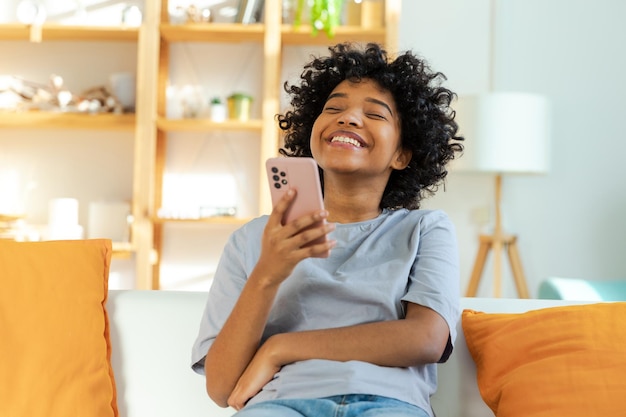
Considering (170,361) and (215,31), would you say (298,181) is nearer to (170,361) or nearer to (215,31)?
(170,361)

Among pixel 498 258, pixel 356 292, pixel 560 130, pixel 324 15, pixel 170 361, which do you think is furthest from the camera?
pixel 560 130

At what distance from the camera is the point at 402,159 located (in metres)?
1.78

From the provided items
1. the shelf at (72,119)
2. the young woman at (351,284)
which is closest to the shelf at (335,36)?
the shelf at (72,119)

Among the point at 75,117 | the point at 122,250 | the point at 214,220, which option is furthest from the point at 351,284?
the point at 75,117

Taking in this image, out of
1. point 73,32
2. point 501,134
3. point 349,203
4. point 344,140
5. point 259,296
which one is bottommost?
point 259,296

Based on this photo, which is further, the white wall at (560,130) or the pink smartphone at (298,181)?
the white wall at (560,130)

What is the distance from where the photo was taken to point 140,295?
178 centimetres

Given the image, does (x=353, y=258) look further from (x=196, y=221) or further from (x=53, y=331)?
(x=196, y=221)

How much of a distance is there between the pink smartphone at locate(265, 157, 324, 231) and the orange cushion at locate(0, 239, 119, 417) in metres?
0.58

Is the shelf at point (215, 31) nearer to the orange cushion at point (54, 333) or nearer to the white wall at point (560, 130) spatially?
the white wall at point (560, 130)

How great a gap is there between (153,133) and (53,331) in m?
2.77

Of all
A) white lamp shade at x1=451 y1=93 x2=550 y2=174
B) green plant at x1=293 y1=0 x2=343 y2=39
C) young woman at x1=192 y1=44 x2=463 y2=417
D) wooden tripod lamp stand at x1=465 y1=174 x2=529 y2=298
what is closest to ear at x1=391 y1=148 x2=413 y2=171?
young woman at x1=192 y1=44 x2=463 y2=417

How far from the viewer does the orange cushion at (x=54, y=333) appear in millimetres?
1605

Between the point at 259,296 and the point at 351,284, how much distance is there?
174 millimetres
